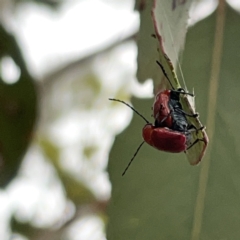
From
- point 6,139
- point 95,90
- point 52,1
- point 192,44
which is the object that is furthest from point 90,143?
point 192,44

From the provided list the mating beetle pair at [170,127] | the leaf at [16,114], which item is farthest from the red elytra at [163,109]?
the leaf at [16,114]

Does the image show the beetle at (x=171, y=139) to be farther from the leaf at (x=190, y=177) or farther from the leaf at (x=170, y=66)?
the leaf at (x=190, y=177)

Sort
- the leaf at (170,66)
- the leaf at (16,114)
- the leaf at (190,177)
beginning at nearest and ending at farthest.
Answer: the leaf at (170,66)
the leaf at (190,177)
the leaf at (16,114)

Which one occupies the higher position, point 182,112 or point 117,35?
point 182,112

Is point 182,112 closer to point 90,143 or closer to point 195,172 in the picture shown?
point 195,172

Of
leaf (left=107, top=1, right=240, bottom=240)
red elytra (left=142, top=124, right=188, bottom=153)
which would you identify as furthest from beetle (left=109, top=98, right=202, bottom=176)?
leaf (left=107, top=1, right=240, bottom=240)

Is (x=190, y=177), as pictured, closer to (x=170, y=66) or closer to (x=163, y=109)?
(x=163, y=109)

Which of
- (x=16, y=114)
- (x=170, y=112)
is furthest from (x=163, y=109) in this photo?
(x=16, y=114)
